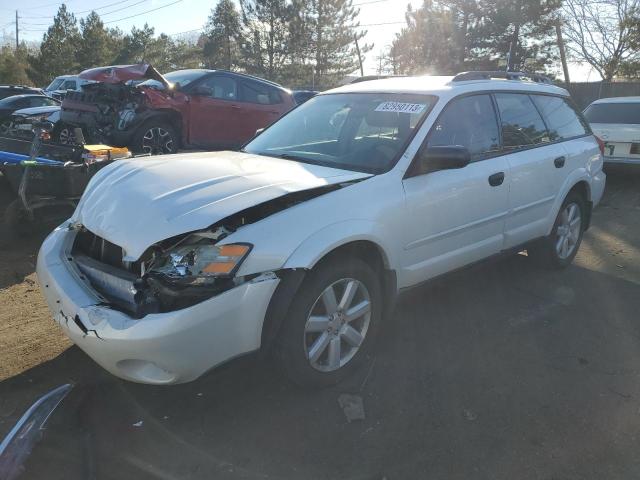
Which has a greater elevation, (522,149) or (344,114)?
(344,114)

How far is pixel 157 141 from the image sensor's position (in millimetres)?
7938

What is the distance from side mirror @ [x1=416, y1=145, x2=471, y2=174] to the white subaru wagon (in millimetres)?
10

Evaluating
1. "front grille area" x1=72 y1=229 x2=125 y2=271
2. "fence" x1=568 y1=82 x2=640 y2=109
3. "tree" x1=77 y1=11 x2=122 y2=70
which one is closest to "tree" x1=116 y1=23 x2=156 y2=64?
"tree" x1=77 y1=11 x2=122 y2=70

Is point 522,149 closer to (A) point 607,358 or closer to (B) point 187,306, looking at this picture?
(A) point 607,358

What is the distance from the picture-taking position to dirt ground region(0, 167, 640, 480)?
8.50ft

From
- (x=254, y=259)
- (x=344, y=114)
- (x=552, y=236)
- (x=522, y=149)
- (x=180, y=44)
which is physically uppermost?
(x=180, y=44)

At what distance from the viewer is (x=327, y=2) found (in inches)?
1799

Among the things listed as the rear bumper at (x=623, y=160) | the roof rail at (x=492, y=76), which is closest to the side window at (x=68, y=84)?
the rear bumper at (x=623, y=160)

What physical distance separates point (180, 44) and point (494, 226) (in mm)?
57297

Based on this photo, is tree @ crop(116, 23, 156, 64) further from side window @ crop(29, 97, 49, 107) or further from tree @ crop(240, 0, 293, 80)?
side window @ crop(29, 97, 49, 107)

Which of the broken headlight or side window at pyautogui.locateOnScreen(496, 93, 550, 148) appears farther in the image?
side window at pyautogui.locateOnScreen(496, 93, 550, 148)

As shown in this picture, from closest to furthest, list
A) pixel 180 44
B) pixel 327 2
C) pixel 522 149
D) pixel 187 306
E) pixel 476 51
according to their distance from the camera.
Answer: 1. pixel 187 306
2. pixel 522 149
3. pixel 476 51
4. pixel 327 2
5. pixel 180 44

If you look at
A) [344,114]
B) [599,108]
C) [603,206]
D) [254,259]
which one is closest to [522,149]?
[344,114]

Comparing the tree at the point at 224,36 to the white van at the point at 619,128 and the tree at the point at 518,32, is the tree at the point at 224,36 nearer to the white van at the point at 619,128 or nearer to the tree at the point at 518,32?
the tree at the point at 518,32
